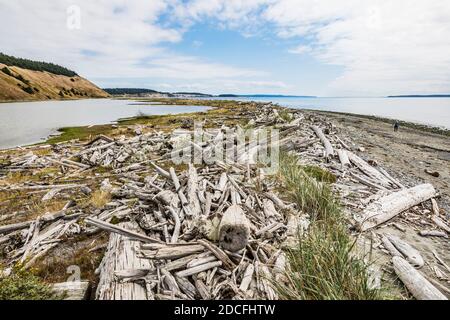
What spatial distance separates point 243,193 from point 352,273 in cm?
453

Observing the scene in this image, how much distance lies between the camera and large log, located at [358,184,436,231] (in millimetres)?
8375

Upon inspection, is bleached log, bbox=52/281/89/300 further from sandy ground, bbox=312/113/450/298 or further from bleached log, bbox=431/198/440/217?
bleached log, bbox=431/198/440/217

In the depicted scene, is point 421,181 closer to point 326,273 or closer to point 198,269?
point 326,273

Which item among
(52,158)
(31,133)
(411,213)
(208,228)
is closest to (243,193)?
(208,228)

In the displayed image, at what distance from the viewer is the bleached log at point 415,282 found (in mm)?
5119

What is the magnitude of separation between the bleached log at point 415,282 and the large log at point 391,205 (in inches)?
73.2

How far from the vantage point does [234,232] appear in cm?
563

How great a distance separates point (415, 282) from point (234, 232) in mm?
3889

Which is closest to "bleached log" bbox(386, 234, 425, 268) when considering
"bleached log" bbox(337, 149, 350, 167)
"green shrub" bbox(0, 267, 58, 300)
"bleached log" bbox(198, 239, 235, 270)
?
"bleached log" bbox(198, 239, 235, 270)

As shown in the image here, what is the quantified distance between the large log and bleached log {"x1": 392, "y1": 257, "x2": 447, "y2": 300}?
1859mm

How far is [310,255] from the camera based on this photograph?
504 cm
